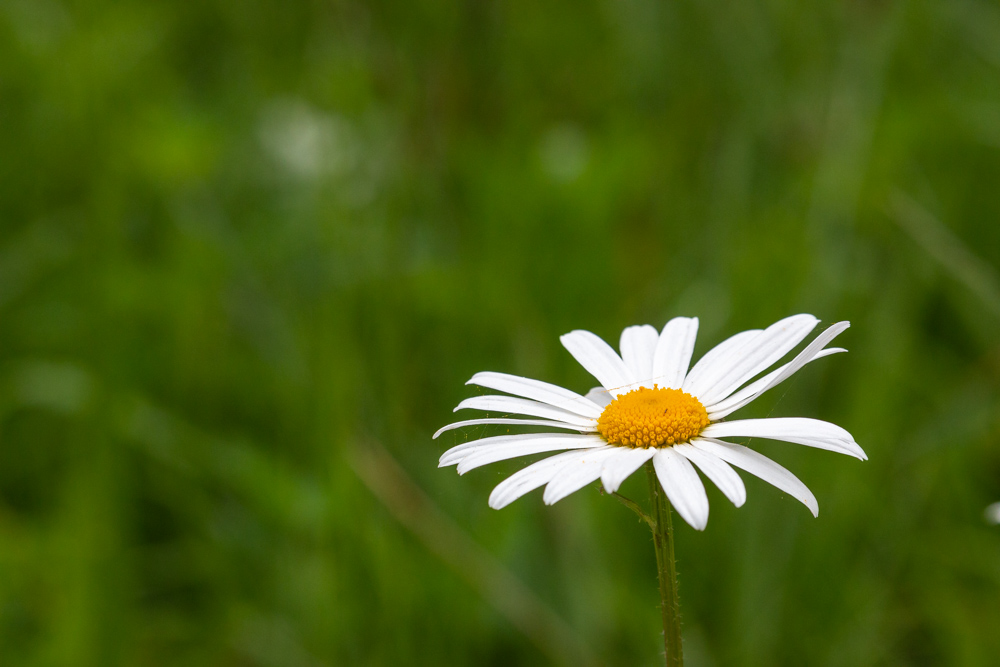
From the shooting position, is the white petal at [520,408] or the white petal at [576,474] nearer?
the white petal at [576,474]

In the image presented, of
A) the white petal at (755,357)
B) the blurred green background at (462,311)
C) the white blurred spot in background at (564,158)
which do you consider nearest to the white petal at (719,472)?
the white petal at (755,357)

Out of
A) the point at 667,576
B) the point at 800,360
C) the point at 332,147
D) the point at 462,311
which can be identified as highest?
the point at 332,147

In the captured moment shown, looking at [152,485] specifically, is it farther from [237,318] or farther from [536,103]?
[536,103]

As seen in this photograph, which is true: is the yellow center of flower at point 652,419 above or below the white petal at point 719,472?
above

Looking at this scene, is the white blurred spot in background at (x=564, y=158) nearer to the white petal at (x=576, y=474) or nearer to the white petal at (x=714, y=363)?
the white petal at (x=714, y=363)

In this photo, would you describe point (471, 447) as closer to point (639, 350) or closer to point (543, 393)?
point (543, 393)

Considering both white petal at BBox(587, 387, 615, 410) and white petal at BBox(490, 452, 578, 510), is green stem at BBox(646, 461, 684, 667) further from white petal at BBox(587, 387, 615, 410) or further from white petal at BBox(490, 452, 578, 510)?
white petal at BBox(587, 387, 615, 410)

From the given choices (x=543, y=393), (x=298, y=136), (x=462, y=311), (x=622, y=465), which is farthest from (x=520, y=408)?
(x=298, y=136)
